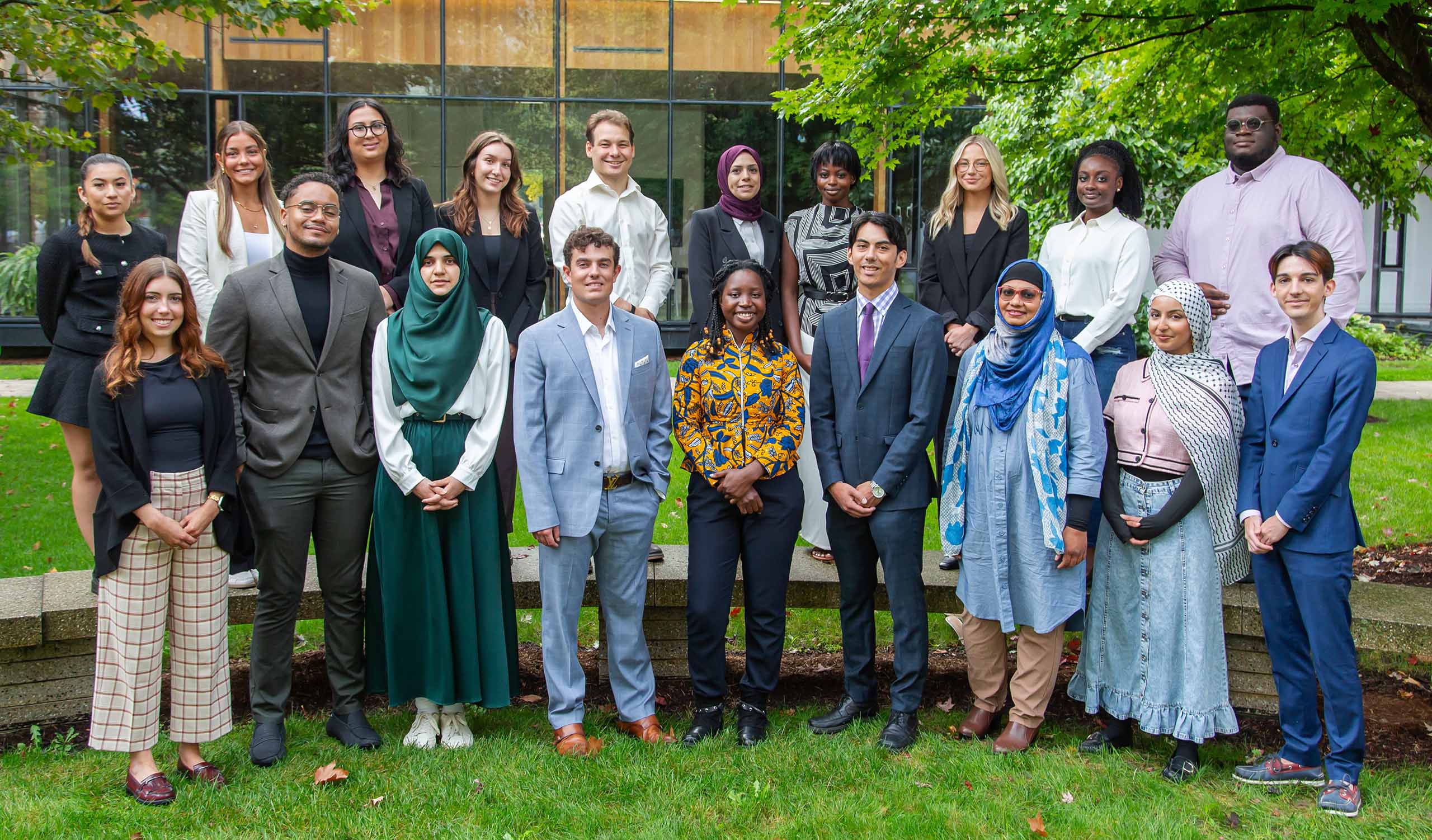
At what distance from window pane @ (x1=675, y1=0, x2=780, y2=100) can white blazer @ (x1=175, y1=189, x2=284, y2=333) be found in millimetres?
13603

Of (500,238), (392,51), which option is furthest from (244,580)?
(392,51)

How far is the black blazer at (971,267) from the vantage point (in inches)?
210

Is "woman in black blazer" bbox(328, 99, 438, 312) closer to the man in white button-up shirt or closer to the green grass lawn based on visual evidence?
the man in white button-up shirt

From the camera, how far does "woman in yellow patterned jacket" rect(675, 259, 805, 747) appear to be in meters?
4.71

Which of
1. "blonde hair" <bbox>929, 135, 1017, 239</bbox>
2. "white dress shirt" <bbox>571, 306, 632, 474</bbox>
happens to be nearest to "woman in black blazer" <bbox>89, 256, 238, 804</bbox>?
"white dress shirt" <bbox>571, 306, 632, 474</bbox>

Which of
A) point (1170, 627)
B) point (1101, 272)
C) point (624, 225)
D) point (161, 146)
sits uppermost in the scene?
point (161, 146)

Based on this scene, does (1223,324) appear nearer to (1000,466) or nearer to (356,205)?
(1000,466)

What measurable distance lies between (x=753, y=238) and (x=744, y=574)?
174 cm

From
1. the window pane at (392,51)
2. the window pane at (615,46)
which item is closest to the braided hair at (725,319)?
the window pane at (615,46)

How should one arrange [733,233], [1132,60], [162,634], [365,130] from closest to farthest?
1. [162,634]
2. [365,130]
3. [733,233]
4. [1132,60]

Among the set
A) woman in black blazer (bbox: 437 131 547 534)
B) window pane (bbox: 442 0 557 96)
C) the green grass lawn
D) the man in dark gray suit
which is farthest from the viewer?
window pane (bbox: 442 0 557 96)

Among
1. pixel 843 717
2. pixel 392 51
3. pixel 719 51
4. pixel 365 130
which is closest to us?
pixel 843 717

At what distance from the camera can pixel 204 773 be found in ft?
13.9

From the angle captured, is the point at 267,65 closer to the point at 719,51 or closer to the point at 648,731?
the point at 719,51
